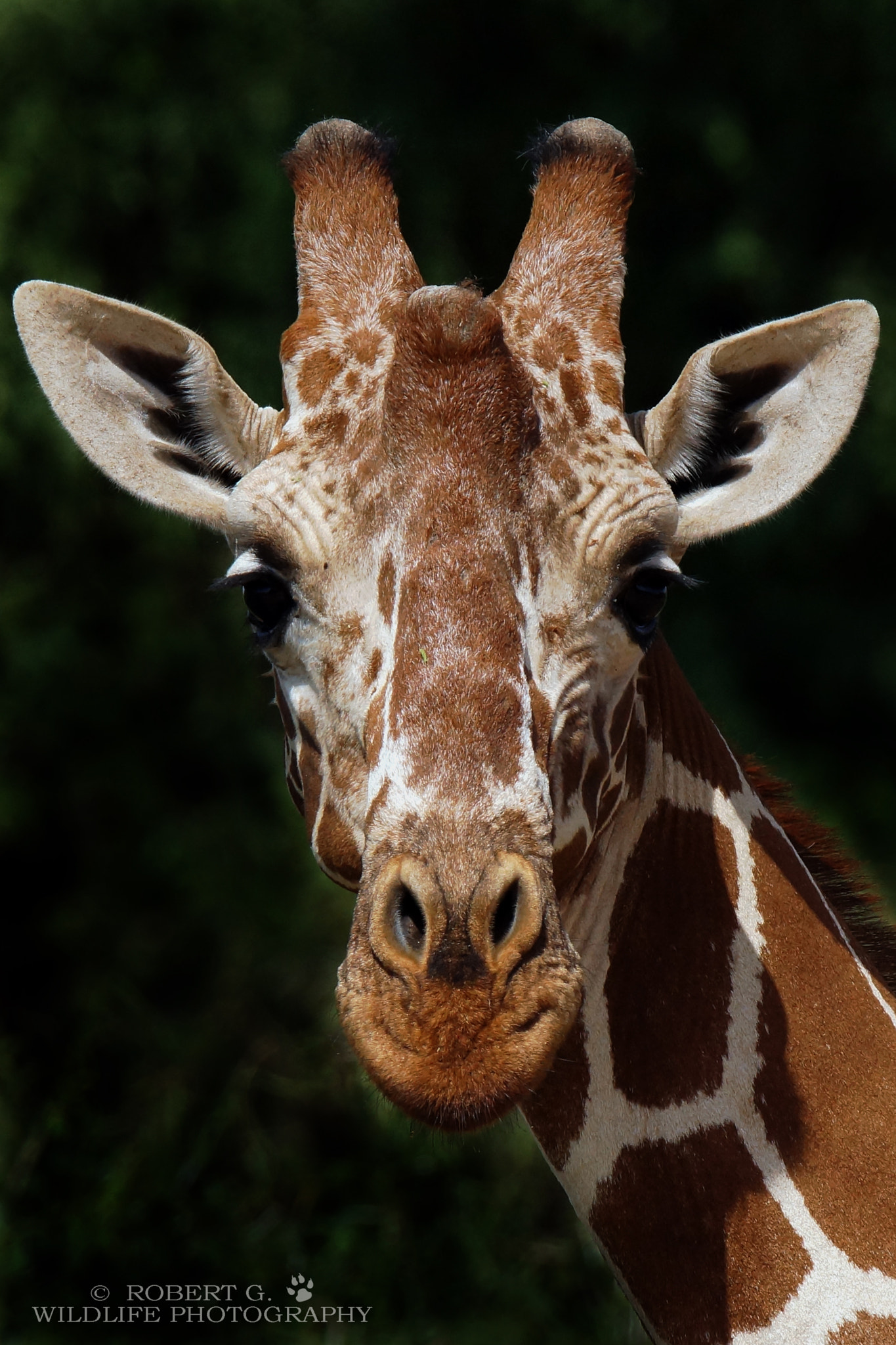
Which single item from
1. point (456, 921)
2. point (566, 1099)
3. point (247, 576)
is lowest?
point (566, 1099)

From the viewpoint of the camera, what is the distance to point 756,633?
25.8 feet

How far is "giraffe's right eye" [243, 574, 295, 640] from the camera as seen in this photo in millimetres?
2779

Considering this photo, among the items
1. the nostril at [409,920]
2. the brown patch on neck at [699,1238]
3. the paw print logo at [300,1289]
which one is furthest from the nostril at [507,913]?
the paw print logo at [300,1289]

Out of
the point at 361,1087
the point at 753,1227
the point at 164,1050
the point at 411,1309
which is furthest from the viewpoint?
the point at 164,1050

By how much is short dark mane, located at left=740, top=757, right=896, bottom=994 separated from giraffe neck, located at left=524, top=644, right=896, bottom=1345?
23 centimetres

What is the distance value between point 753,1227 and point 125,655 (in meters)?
6.34

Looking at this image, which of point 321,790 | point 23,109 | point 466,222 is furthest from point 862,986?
point 23,109

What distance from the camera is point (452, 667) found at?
243cm

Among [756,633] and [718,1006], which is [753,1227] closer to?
[718,1006]

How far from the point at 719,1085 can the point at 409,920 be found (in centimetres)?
90

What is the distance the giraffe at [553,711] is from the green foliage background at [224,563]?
12.9ft

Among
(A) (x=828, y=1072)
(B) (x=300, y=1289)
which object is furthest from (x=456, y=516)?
(B) (x=300, y=1289)

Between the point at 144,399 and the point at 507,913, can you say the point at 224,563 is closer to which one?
the point at 144,399

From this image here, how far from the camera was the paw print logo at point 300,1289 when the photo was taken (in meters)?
5.88
